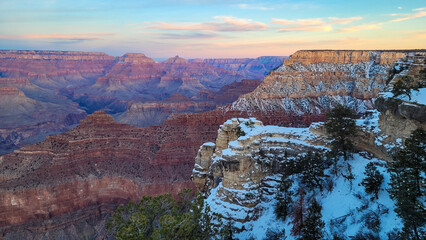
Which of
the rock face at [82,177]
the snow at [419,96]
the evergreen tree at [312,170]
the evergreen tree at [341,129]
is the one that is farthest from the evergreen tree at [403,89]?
the rock face at [82,177]

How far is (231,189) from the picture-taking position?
83.0 ft

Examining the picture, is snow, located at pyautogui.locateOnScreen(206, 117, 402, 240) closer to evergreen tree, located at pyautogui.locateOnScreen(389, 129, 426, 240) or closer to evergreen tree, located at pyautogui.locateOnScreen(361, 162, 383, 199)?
evergreen tree, located at pyautogui.locateOnScreen(361, 162, 383, 199)

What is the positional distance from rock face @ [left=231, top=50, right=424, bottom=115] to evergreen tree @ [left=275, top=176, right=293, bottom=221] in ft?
216

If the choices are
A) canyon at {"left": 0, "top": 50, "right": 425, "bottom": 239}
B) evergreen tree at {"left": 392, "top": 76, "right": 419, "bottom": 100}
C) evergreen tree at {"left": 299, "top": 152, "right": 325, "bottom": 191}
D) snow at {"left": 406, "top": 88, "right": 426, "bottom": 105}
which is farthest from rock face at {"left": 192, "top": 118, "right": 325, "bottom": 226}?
snow at {"left": 406, "top": 88, "right": 426, "bottom": 105}

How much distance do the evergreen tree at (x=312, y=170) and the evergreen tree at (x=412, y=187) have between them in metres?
6.48

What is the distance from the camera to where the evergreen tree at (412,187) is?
14812 mm

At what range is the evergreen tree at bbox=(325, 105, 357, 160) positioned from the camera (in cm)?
2614

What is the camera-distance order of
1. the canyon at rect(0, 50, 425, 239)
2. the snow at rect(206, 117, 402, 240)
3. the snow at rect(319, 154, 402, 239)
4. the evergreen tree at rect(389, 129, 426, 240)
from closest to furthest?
the evergreen tree at rect(389, 129, 426, 240) → the snow at rect(319, 154, 402, 239) → the snow at rect(206, 117, 402, 240) → the canyon at rect(0, 50, 425, 239)

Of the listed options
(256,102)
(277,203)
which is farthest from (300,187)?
(256,102)

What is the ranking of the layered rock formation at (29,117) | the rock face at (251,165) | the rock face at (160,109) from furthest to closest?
the rock face at (160,109) < the layered rock formation at (29,117) < the rock face at (251,165)

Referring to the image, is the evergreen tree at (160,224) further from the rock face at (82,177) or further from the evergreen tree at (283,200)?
the rock face at (82,177)

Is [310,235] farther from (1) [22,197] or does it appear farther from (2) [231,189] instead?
(1) [22,197]

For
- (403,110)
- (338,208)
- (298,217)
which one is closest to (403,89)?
(403,110)

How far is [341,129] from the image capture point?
2653cm
